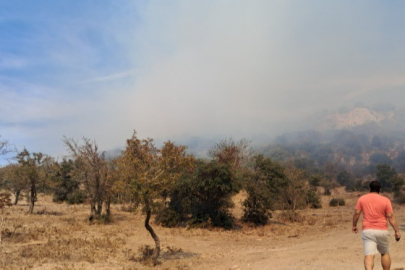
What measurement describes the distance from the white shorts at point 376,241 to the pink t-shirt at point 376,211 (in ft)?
0.33

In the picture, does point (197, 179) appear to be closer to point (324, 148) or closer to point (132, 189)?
point (132, 189)

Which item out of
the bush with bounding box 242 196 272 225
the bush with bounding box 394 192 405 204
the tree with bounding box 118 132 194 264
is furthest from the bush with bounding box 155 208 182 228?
the bush with bounding box 394 192 405 204

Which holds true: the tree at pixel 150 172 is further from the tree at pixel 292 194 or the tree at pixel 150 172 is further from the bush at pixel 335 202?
the bush at pixel 335 202

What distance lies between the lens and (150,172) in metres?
11.6

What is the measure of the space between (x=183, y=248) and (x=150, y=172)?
5152mm

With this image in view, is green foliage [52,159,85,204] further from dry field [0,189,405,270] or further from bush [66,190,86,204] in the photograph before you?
dry field [0,189,405,270]

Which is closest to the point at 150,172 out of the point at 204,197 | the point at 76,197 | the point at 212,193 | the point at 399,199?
the point at 212,193

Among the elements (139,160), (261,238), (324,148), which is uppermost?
(324,148)

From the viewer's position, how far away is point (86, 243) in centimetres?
1406

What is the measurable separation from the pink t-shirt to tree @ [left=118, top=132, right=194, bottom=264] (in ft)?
21.6

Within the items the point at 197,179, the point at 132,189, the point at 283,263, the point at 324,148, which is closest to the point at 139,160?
the point at 132,189

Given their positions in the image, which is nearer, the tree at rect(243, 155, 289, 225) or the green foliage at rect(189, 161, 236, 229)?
the green foliage at rect(189, 161, 236, 229)

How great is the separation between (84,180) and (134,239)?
831cm

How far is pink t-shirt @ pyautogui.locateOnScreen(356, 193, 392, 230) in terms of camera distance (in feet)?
21.4
